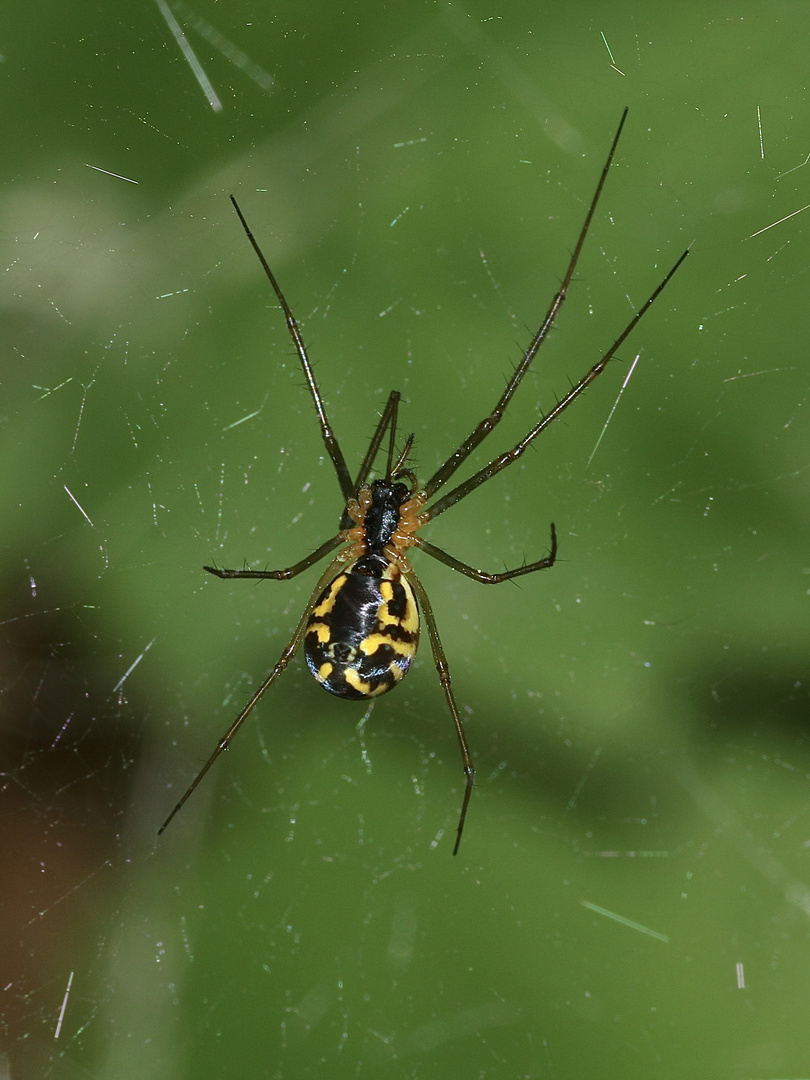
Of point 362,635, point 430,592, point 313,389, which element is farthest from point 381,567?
point 430,592

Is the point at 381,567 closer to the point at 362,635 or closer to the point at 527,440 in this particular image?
the point at 362,635

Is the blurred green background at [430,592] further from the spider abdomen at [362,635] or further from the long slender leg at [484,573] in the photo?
the spider abdomen at [362,635]

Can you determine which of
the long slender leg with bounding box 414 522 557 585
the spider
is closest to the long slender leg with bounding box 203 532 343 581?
the spider

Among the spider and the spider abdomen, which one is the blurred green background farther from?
the spider abdomen

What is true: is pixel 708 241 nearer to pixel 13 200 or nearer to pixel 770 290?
pixel 770 290

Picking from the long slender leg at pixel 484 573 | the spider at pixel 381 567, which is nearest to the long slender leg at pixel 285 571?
the spider at pixel 381 567

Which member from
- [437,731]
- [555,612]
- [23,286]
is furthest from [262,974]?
[23,286]
